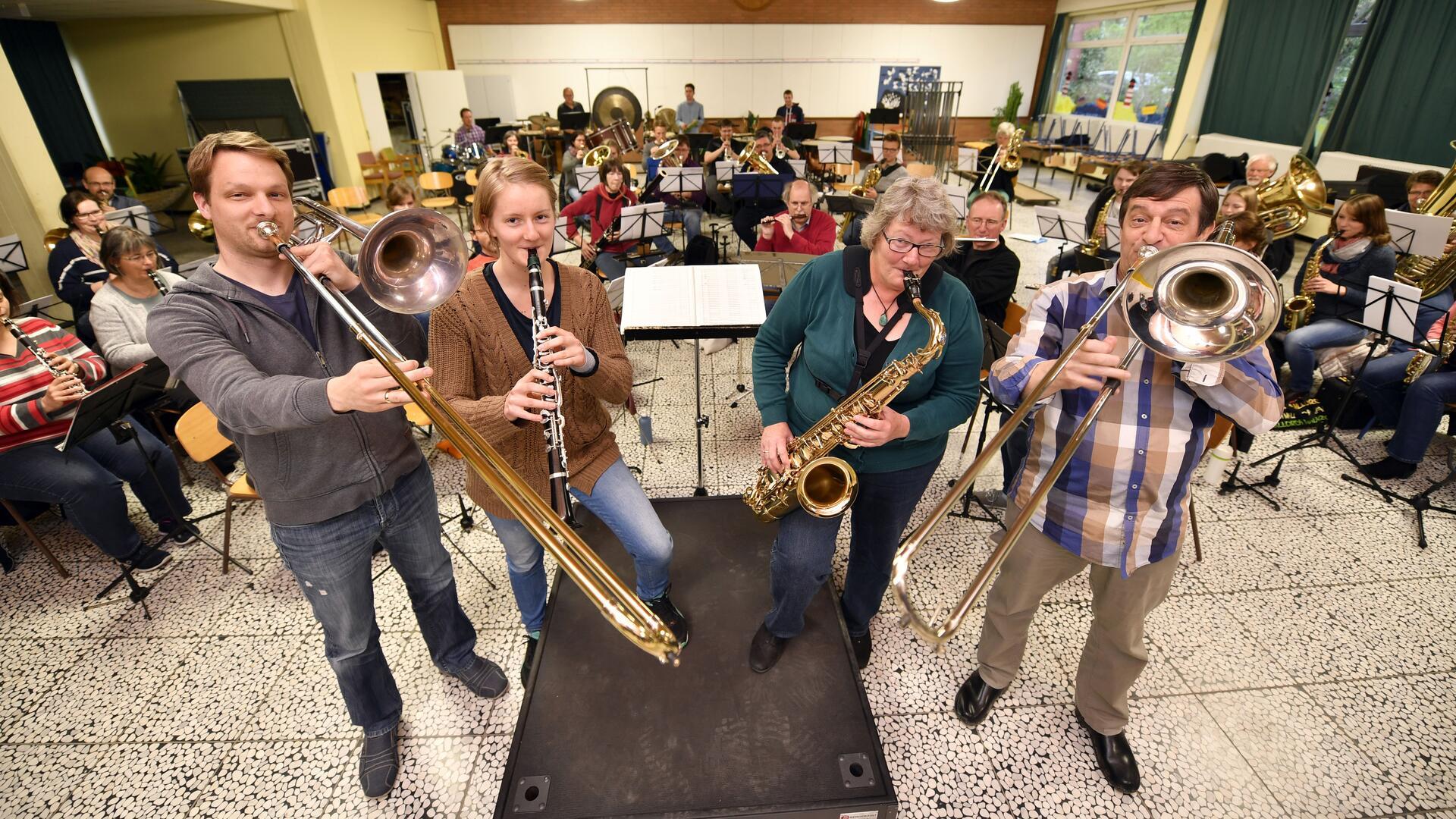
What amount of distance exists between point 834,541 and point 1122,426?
3.42 feet

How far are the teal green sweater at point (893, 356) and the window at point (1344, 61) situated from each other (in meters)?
11.8

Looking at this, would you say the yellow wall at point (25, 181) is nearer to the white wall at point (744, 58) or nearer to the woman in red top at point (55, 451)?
the woman in red top at point (55, 451)

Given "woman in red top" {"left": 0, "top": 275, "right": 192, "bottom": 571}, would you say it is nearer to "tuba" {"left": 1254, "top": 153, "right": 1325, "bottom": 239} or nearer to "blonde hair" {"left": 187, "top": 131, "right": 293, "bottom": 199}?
"blonde hair" {"left": 187, "top": 131, "right": 293, "bottom": 199}

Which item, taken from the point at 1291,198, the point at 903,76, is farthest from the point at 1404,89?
the point at 903,76

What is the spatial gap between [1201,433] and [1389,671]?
7.12ft

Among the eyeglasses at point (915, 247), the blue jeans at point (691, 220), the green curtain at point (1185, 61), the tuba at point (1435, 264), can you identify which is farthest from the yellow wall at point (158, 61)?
the green curtain at point (1185, 61)

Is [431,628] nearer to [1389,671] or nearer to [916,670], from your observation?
[916,670]

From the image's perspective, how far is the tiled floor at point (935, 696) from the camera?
7.92 feet

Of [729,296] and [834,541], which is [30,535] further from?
[834,541]

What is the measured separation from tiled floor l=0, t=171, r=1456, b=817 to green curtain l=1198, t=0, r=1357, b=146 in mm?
9577

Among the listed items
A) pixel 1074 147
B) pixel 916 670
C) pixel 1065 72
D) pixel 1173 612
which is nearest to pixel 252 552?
pixel 916 670

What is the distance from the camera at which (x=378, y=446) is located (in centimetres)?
204

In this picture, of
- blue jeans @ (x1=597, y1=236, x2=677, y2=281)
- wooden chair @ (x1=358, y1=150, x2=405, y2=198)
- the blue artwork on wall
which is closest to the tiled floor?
blue jeans @ (x1=597, y1=236, x2=677, y2=281)

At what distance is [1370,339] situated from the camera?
15.3ft
